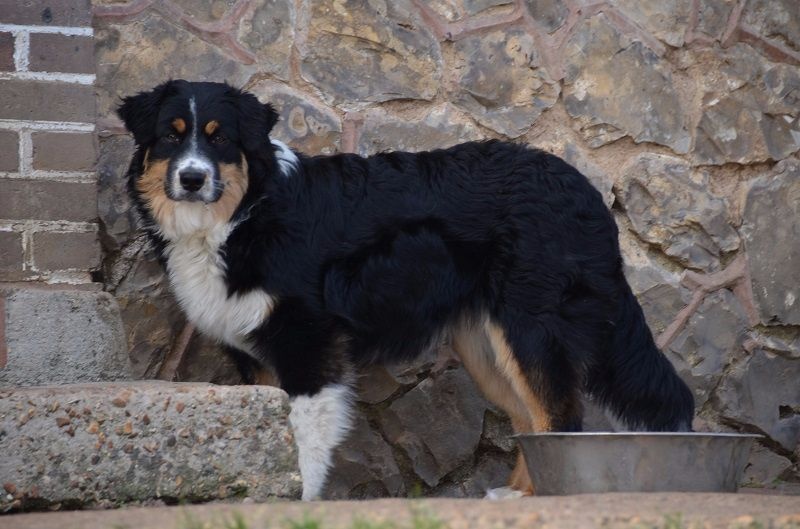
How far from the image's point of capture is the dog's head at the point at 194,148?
416 centimetres

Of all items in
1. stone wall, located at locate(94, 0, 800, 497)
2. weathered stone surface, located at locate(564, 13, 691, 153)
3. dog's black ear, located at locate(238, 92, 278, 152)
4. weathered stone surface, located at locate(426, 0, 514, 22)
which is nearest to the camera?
dog's black ear, located at locate(238, 92, 278, 152)

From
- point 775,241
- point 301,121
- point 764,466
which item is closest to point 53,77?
point 301,121

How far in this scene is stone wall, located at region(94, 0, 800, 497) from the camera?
15.4 feet

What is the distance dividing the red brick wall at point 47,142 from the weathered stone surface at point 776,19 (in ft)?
9.53

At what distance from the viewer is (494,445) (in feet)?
16.4

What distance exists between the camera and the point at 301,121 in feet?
15.8

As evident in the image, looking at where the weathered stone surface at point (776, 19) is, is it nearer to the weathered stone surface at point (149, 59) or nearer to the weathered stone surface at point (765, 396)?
the weathered stone surface at point (765, 396)

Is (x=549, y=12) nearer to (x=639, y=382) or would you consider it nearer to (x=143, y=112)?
(x=639, y=382)

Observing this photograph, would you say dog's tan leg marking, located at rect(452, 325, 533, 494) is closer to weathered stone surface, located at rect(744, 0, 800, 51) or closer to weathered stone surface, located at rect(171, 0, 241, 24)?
weathered stone surface, located at rect(171, 0, 241, 24)

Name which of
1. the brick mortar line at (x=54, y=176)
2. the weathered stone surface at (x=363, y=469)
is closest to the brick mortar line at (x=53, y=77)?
the brick mortar line at (x=54, y=176)

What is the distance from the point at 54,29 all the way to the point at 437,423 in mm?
2203

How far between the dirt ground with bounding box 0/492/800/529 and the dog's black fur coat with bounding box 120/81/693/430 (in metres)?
1.01

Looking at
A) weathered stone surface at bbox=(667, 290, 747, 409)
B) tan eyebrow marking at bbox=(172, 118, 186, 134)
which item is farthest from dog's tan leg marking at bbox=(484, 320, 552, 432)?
tan eyebrow marking at bbox=(172, 118, 186, 134)

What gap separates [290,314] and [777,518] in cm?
Answer: 195
